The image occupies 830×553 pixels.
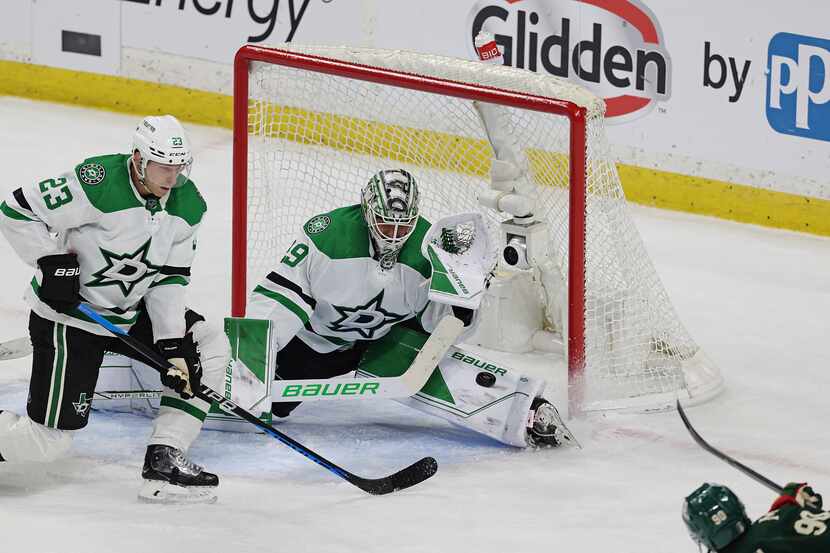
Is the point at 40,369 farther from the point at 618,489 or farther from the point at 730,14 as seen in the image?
the point at 730,14

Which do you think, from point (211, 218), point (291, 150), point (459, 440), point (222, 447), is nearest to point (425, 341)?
point (459, 440)

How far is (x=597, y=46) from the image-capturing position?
19.6 feet

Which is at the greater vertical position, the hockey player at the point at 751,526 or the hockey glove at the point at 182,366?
the hockey glove at the point at 182,366

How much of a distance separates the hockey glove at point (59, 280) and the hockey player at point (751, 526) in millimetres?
1575

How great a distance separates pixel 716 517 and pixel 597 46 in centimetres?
366

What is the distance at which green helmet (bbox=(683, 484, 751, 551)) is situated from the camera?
2.52 m

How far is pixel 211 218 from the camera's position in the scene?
600cm

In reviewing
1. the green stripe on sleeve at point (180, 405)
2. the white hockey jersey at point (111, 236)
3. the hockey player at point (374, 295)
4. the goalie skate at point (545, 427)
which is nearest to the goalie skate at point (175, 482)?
the green stripe on sleeve at point (180, 405)

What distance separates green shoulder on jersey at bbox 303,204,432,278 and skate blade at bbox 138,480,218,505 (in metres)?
0.70

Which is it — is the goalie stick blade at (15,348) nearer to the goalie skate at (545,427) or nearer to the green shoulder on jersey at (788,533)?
the goalie skate at (545,427)

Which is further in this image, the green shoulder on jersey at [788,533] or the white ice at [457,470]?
the white ice at [457,470]

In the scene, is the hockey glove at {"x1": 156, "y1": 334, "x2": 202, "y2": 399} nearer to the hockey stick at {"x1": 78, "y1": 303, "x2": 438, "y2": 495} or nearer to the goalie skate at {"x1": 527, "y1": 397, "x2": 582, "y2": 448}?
the hockey stick at {"x1": 78, "y1": 303, "x2": 438, "y2": 495}

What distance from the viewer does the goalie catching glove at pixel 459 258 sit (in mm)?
3955

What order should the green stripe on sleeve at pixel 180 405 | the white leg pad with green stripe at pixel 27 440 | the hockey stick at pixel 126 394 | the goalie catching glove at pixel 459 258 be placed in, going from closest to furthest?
the white leg pad with green stripe at pixel 27 440 < the green stripe on sleeve at pixel 180 405 < the goalie catching glove at pixel 459 258 < the hockey stick at pixel 126 394
